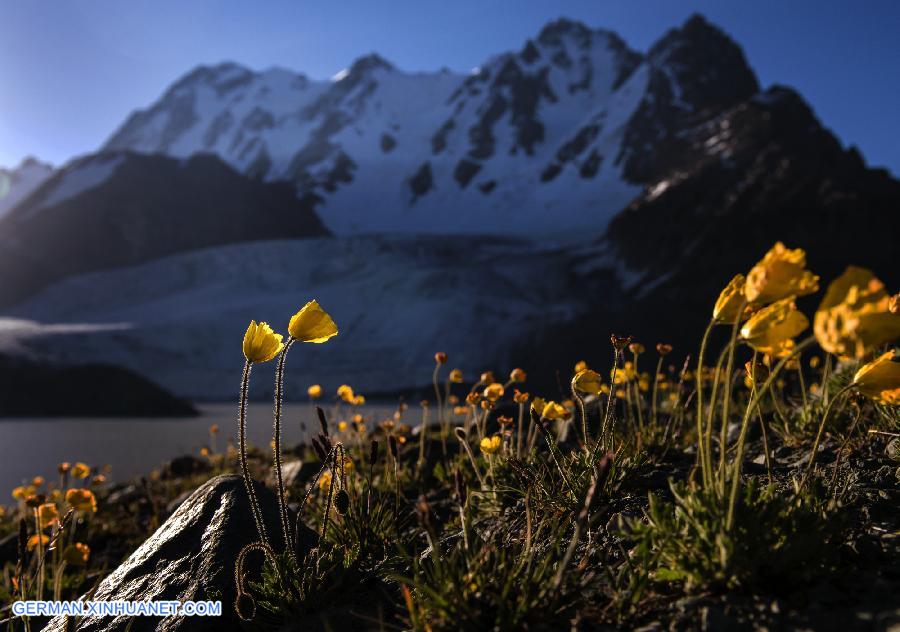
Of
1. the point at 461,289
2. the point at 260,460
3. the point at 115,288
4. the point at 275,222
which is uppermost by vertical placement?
the point at 275,222

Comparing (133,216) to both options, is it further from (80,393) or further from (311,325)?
(311,325)

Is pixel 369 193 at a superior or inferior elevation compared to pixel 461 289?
superior

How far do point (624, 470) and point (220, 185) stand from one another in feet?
279

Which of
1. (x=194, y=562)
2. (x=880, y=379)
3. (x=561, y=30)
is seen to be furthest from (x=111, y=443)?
(x=561, y=30)

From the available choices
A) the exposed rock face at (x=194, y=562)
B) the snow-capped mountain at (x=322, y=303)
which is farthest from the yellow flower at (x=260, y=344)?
the snow-capped mountain at (x=322, y=303)

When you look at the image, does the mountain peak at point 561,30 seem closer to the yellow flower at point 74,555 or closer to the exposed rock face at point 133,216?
the exposed rock face at point 133,216

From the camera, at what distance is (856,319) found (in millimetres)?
1230

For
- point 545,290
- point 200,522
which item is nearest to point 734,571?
point 200,522

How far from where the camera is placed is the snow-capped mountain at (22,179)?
11791 centimetres

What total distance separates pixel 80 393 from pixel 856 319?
27674mm

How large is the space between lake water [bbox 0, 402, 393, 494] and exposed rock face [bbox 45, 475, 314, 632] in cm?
437

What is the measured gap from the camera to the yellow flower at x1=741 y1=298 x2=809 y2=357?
146 centimetres

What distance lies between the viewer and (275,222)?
82.1 meters

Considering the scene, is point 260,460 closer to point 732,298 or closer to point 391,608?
point 391,608
